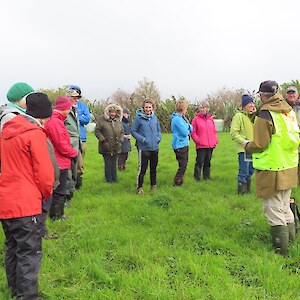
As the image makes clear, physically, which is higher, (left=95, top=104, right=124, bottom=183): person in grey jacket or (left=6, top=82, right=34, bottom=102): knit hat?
(left=6, top=82, right=34, bottom=102): knit hat

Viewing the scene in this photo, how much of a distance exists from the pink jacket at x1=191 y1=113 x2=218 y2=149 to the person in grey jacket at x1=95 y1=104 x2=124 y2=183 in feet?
5.89

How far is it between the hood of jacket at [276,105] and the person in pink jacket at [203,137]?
12.9 feet

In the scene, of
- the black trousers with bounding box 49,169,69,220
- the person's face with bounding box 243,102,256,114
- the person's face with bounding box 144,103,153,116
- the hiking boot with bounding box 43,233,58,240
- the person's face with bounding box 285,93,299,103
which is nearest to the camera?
the hiking boot with bounding box 43,233,58,240

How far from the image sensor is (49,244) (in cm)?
470

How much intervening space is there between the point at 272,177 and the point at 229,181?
420cm

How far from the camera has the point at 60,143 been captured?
17.9ft

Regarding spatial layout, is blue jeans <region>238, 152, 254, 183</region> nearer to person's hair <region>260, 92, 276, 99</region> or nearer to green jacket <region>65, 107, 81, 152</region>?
person's hair <region>260, 92, 276, 99</region>

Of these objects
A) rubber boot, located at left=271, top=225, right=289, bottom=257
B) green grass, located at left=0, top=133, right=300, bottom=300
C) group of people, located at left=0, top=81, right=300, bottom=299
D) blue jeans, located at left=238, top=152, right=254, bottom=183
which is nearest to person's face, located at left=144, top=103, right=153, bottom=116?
group of people, located at left=0, top=81, right=300, bottom=299

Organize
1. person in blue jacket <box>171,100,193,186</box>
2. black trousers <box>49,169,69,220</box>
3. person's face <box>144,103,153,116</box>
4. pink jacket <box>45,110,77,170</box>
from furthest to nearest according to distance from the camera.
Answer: person in blue jacket <box>171,100,193,186</box>, person's face <box>144,103,153,116</box>, black trousers <box>49,169,69,220</box>, pink jacket <box>45,110,77,170</box>

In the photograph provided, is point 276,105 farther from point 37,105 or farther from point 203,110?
point 203,110

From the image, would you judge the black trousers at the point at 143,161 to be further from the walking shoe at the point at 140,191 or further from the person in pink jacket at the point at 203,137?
the person in pink jacket at the point at 203,137

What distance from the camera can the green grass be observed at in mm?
3523

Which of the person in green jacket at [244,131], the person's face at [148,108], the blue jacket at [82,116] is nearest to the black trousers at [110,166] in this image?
the blue jacket at [82,116]

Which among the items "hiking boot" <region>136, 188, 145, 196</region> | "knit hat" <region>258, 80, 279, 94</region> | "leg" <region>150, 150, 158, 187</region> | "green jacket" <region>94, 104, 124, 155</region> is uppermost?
"knit hat" <region>258, 80, 279, 94</region>
